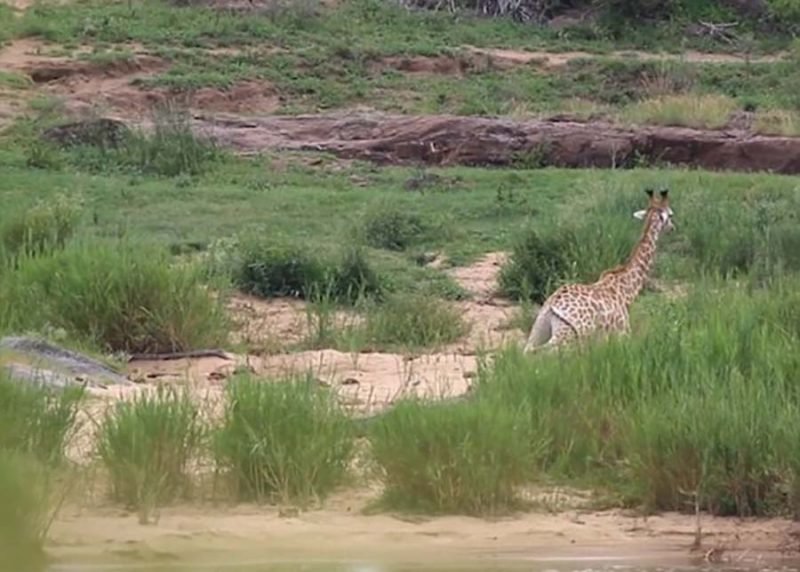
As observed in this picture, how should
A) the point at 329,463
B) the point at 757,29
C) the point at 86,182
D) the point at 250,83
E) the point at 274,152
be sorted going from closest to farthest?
the point at 329,463 < the point at 86,182 < the point at 274,152 < the point at 250,83 < the point at 757,29

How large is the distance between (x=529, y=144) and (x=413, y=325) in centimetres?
988

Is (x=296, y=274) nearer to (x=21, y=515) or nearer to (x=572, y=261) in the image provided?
(x=572, y=261)

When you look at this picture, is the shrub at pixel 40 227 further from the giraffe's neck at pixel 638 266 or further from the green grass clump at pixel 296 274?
the giraffe's neck at pixel 638 266

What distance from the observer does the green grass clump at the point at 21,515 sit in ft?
22.2

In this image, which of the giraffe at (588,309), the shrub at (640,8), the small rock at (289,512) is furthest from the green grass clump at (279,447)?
the shrub at (640,8)

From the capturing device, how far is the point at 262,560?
7.48 metres

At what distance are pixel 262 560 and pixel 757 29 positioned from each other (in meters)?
27.5

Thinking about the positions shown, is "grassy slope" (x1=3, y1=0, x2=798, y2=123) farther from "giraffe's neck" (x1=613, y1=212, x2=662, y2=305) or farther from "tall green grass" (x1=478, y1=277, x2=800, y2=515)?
"tall green grass" (x1=478, y1=277, x2=800, y2=515)

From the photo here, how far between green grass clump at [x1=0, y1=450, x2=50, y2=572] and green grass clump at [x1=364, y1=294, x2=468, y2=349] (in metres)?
5.02

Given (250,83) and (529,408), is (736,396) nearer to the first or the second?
(529,408)

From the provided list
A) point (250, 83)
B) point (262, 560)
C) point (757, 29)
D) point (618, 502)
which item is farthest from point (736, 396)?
point (757, 29)

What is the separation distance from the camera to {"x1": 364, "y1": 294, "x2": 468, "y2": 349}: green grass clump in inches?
476

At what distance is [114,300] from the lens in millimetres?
11227

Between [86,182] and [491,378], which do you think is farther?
[86,182]
